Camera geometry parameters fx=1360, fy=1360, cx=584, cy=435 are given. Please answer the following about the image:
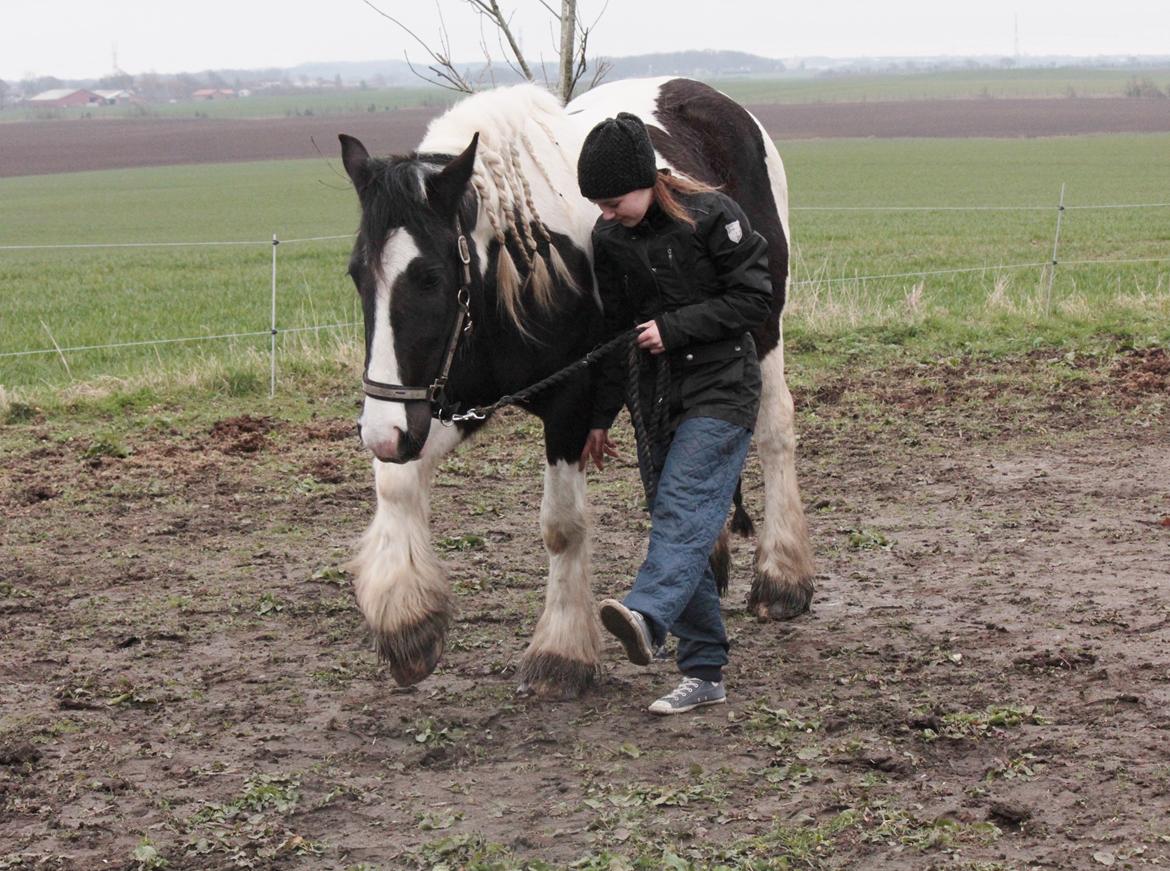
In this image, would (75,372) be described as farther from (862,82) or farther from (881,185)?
(862,82)

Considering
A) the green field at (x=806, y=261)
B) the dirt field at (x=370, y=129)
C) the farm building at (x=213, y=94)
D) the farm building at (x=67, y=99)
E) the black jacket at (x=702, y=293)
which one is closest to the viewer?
the black jacket at (x=702, y=293)

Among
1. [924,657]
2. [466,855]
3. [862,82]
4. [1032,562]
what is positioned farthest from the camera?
[862,82]

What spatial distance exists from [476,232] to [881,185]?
133 ft

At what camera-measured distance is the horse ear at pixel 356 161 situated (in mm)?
3889

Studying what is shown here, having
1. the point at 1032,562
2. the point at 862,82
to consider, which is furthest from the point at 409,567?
the point at 862,82

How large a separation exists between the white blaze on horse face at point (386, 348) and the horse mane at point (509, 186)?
1.28 feet

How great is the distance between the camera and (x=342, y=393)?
30.7 ft

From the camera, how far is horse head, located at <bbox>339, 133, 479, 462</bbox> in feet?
12.4

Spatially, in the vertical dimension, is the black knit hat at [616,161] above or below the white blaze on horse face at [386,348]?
above

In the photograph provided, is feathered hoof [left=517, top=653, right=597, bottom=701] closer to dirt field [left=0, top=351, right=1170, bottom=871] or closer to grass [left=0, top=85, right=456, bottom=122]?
dirt field [left=0, top=351, right=1170, bottom=871]

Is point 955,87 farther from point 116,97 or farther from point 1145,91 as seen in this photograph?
point 116,97

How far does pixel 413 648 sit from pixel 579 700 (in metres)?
0.59

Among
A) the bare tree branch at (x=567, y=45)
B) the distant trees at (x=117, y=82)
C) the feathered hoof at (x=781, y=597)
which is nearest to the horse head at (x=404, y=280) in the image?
the feathered hoof at (x=781, y=597)

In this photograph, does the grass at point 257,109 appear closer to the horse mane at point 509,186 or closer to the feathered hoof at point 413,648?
the horse mane at point 509,186
